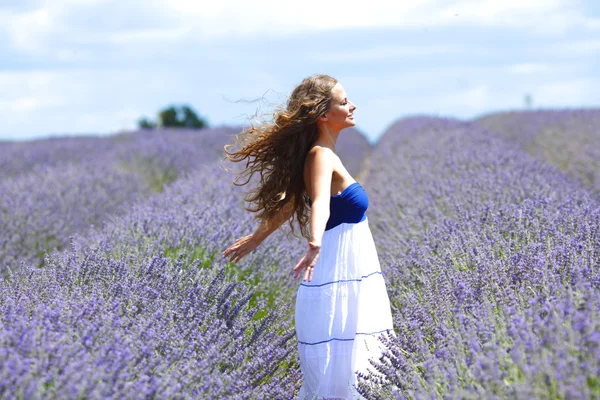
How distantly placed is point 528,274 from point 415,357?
51cm

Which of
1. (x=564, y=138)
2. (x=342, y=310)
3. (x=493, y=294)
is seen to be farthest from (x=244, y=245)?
(x=564, y=138)

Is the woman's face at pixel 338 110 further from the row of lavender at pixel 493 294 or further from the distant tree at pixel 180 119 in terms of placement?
the distant tree at pixel 180 119

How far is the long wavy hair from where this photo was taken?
2646 mm

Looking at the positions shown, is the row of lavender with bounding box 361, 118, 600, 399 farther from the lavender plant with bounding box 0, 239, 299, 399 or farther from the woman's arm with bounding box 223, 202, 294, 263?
the woman's arm with bounding box 223, 202, 294, 263

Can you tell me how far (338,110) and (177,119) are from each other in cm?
2262

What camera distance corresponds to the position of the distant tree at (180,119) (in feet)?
79.6

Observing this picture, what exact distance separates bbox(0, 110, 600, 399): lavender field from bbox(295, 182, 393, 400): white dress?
104mm

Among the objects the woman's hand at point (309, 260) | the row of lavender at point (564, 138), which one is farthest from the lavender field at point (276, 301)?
the row of lavender at point (564, 138)

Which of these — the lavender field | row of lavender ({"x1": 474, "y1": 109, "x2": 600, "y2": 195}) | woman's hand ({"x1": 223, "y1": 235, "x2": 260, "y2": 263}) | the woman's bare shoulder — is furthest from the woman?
row of lavender ({"x1": 474, "y1": 109, "x2": 600, "y2": 195})

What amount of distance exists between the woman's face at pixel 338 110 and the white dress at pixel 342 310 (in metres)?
0.28

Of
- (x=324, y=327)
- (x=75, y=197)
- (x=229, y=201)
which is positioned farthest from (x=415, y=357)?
(x=75, y=197)

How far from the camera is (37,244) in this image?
470 cm

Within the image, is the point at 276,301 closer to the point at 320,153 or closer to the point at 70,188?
the point at 320,153

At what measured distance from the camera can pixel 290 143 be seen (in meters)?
2.74
